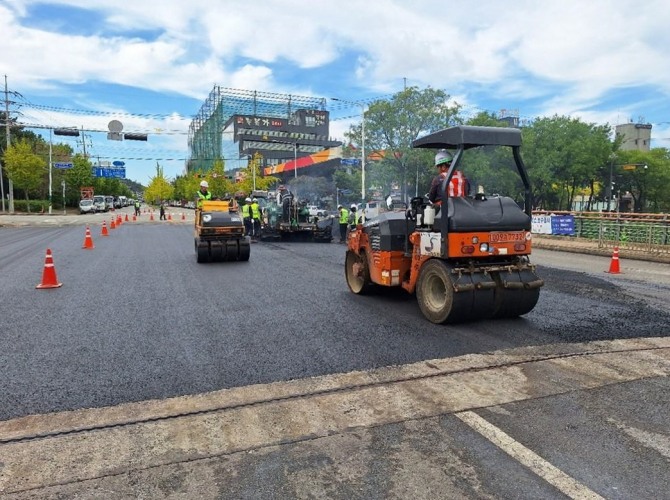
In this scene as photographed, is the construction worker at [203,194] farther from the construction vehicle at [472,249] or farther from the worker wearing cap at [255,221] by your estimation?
the construction vehicle at [472,249]

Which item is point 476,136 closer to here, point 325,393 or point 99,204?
point 325,393

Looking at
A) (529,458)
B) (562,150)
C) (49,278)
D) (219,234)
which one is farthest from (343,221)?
(562,150)

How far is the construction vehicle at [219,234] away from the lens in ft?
40.5

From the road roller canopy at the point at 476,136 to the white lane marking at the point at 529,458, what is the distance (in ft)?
10.8

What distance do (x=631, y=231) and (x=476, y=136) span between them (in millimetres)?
12391

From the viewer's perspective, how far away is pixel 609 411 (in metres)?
3.70

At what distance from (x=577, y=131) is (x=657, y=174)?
45.0 ft

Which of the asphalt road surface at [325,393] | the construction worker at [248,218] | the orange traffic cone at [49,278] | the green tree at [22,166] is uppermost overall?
the green tree at [22,166]

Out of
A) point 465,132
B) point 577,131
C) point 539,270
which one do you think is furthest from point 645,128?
point 465,132

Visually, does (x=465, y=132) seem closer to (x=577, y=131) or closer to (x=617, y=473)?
(x=617, y=473)

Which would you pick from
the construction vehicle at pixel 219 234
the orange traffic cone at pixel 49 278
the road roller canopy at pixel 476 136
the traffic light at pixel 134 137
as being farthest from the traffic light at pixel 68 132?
the road roller canopy at pixel 476 136

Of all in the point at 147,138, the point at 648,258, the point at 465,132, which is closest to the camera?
the point at 465,132

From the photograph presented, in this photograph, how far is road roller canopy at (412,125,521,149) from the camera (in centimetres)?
578

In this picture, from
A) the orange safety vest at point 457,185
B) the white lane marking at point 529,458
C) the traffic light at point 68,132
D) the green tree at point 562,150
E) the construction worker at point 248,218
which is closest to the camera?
the white lane marking at point 529,458
